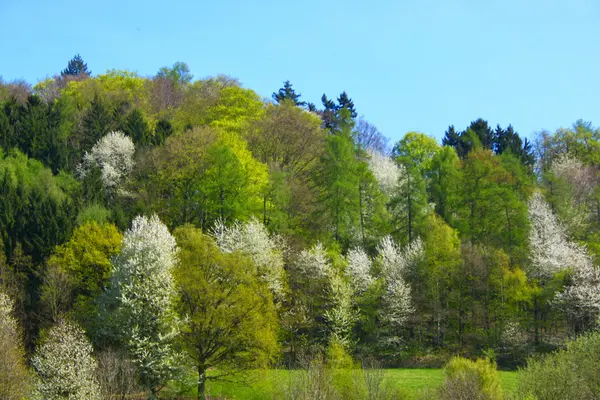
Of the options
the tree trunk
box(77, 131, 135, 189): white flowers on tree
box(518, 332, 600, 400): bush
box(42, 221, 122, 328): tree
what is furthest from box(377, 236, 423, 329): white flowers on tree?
box(77, 131, 135, 189): white flowers on tree

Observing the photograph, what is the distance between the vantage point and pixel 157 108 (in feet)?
273

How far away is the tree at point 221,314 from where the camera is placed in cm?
3750

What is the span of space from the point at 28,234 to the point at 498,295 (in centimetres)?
3243

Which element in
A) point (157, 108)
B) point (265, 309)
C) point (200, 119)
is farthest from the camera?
point (157, 108)

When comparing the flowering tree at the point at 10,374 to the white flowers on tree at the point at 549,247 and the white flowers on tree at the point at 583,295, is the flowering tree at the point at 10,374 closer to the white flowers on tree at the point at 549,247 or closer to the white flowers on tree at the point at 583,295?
the white flowers on tree at the point at 583,295

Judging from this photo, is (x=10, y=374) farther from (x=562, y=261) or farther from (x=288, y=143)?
(x=288, y=143)

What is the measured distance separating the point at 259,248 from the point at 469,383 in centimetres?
2192

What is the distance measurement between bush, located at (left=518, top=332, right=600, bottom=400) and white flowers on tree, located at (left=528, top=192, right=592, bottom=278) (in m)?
20.3

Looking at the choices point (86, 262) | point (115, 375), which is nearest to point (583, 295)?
point (115, 375)

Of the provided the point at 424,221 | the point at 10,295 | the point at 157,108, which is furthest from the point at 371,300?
the point at 157,108

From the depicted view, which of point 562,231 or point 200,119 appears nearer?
point 562,231

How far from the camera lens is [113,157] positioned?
208 ft

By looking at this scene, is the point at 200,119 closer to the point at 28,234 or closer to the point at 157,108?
the point at 157,108

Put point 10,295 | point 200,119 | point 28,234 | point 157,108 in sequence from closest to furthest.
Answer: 1. point 10,295
2. point 28,234
3. point 200,119
4. point 157,108
